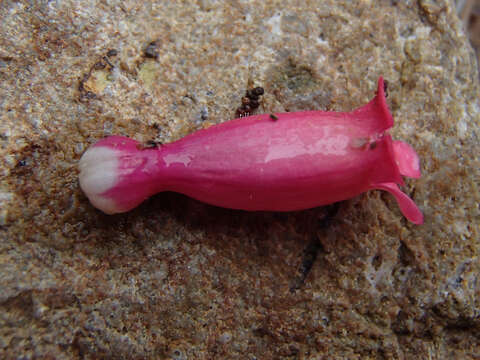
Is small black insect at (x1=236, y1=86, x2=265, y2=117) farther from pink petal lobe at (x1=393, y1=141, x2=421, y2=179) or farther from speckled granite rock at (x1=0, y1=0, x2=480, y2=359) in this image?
pink petal lobe at (x1=393, y1=141, x2=421, y2=179)

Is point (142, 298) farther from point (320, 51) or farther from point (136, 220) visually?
point (320, 51)

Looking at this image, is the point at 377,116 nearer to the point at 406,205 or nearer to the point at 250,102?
the point at 406,205

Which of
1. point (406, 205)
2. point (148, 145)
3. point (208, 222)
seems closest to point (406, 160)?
point (406, 205)

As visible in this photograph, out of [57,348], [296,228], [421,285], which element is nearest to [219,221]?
[296,228]

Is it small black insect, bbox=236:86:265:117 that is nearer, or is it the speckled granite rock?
the speckled granite rock

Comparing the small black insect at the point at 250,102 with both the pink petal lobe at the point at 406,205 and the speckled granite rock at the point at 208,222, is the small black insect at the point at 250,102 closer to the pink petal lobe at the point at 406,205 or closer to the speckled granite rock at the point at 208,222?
the speckled granite rock at the point at 208,222

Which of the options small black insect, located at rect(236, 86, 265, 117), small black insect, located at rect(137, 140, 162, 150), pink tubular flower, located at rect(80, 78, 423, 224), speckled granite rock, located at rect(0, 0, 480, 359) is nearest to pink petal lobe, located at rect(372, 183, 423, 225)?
pink tubular flower, located at rect(80, 78, 423, 224)

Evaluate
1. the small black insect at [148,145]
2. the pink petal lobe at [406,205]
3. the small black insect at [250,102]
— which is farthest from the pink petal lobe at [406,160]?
the small black insect at [148,145]
